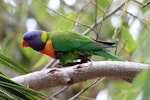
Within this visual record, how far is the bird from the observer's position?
4.28ft

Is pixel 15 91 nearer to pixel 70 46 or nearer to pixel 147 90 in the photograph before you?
pixel 147 90

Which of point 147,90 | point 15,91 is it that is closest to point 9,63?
point 15,91

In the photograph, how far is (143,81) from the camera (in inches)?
16.9

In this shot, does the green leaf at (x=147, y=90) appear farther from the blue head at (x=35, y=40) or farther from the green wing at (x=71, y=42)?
the blue head at (x=35, y=40)

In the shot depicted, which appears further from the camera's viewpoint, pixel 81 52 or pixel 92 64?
pixel 81 52

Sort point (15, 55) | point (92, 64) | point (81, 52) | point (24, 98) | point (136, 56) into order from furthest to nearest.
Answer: point (15, 55) < point (136, 56) < point (81, 52) < point (92, 64) < point (24, 98)

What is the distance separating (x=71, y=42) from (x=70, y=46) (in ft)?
0.05

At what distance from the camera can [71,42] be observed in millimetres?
1346

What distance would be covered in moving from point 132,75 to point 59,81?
17cm

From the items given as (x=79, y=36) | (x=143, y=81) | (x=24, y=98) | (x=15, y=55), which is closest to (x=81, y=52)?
(x=79, y=36)

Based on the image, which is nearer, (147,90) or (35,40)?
(147,90)

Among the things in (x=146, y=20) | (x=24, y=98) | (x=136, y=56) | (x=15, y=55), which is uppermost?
(x=15, y=55)

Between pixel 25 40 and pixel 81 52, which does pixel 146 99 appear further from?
pixel 25 40

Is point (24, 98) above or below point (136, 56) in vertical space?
below
